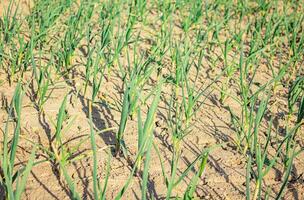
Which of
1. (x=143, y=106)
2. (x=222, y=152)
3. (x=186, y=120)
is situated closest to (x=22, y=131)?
(x=143, y=106)

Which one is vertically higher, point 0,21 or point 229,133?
point 0,21

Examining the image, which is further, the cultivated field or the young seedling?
the cultivated field

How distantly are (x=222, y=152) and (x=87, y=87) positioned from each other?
880 mm

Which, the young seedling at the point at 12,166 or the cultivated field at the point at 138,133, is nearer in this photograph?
the young seedling at the point at 12,166

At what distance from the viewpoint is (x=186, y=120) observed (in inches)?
63.0

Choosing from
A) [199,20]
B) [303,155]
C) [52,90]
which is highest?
[199,20]

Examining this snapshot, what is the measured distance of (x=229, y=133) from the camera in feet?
5.49

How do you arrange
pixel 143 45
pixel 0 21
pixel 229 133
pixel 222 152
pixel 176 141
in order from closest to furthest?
pixel 176 141 → pixel 222 152 → pixel 229 133 → pixel 0 21 → pixel 143 45

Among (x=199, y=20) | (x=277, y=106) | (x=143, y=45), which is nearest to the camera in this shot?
(x=277, y=106)

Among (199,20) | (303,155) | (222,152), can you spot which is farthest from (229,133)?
(199,20)

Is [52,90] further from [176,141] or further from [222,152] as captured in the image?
[222,152]

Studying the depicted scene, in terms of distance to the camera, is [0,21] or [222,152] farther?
[0,21]

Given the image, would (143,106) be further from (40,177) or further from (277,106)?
(277,106)

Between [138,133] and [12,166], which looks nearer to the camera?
[12,166]
